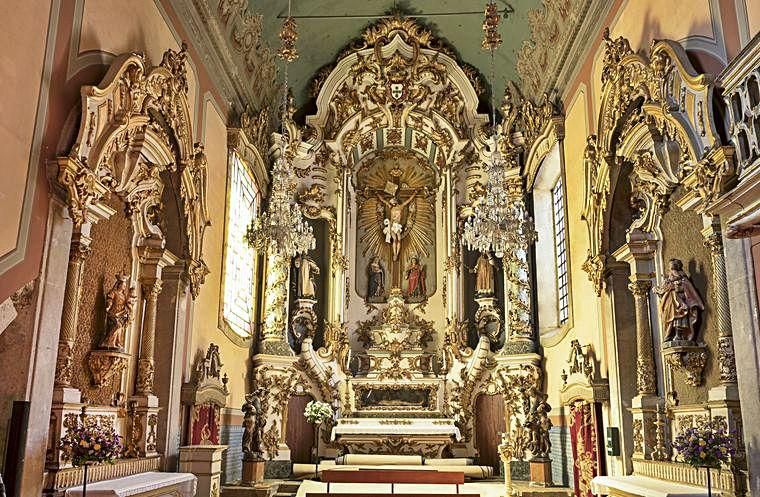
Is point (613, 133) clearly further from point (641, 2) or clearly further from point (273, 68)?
point (273, 68)

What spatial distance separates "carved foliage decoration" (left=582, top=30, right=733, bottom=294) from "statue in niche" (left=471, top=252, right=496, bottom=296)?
5.33m

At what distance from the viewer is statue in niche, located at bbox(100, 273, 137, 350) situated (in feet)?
28.5

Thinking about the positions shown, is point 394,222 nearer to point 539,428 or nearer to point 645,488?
point 539,428

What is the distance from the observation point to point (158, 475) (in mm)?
8508

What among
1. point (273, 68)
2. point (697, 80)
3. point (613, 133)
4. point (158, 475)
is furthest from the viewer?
point (273, 68)

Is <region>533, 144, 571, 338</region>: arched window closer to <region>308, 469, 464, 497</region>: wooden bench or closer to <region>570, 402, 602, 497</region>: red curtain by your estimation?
<region>570, 402, 602, 497</region>: red curtain

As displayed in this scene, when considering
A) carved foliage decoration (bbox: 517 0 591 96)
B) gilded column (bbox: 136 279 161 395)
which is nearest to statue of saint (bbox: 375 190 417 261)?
carved foliage decoration (bbox: 517 0 591 96)

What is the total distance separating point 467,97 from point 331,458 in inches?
348

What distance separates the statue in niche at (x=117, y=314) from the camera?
8.67 metres

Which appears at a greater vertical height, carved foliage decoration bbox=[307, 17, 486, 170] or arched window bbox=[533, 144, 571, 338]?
carved foliage decoration bbox=[307, 17, 486, 170]

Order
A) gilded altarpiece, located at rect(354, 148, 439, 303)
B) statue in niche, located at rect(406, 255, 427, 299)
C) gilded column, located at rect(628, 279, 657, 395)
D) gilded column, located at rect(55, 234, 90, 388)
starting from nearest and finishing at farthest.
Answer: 1. gilded column, located at rect(55, 234, 90, 388)
2. gilded column, located at rect(628, 279, 657, 395)
3. statue in niche, located at rect(406, 255, 427, 299)
4. gilded altarpiece, located at rect(354, 148, 439, 303)

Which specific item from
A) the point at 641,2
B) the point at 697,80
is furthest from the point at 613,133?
the point at 697,80

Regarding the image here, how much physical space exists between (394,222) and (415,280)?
62.0 inches

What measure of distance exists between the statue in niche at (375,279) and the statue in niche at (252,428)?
521cm
